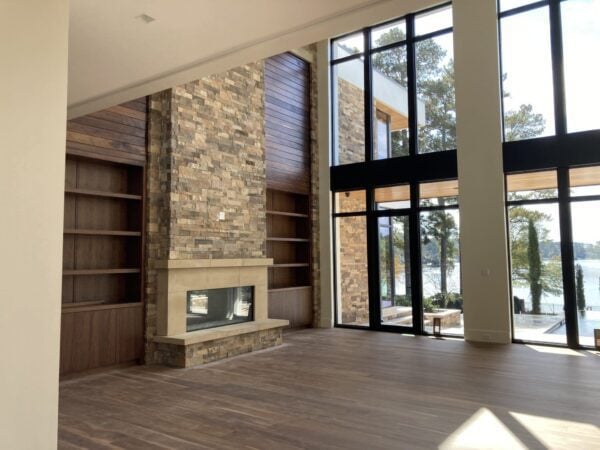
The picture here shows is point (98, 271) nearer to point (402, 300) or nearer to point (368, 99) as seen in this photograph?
point (402, 300)

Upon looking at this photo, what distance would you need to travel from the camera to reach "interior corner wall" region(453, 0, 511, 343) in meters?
7.39

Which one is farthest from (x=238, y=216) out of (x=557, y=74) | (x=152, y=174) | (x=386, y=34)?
(x=557, y=74)

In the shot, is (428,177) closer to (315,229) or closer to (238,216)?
(315,229)

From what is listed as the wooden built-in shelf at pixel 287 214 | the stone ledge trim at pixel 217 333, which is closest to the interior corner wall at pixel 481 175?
the wooden built-in shelf at pixel 287 214

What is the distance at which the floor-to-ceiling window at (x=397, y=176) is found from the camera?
812cm

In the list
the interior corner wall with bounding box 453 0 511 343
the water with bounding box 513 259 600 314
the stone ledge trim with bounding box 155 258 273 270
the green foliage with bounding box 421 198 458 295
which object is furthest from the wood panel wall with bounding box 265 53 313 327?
the water with bounding box 513 259 600 314

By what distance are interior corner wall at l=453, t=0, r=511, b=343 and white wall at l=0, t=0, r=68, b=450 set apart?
6.82m

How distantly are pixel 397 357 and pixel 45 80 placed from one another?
18.1ft

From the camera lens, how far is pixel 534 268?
724 cm

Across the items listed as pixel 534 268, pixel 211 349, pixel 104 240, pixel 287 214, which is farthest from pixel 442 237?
pixel 104 240

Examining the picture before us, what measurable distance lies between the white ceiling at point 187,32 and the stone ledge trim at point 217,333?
10.3 ft

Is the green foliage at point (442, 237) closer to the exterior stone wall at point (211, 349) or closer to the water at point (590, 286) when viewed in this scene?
the water at point (590, 286)

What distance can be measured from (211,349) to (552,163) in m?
5.71

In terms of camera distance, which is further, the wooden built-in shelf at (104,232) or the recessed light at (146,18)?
the wooden built-in shelf at (104,232)
